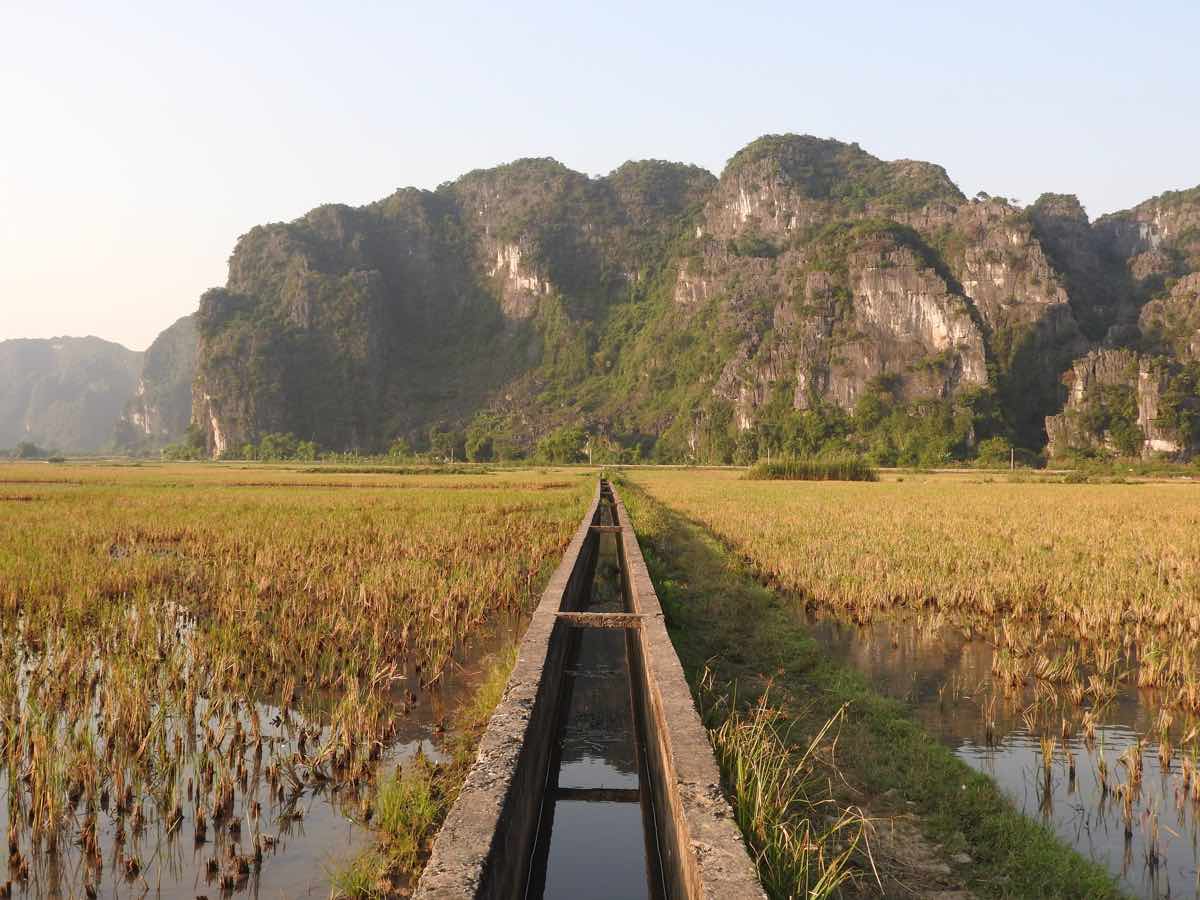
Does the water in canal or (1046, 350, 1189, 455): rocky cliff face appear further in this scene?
(1046, 350, 1189, 455): rocky cliff face

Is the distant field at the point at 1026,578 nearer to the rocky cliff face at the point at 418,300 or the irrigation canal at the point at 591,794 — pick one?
the irrigation canal at the point at 591,794

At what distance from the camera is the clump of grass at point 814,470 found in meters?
49.2

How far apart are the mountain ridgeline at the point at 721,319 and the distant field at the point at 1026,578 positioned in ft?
242

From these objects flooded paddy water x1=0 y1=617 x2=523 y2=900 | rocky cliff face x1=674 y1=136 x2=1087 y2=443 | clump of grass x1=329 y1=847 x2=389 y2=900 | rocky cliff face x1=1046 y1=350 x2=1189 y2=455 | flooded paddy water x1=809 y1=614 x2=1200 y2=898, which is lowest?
flooded paddy water x1=809 y1=614 x2=1200 y2=898

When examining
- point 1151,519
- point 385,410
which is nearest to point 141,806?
point 1151,519

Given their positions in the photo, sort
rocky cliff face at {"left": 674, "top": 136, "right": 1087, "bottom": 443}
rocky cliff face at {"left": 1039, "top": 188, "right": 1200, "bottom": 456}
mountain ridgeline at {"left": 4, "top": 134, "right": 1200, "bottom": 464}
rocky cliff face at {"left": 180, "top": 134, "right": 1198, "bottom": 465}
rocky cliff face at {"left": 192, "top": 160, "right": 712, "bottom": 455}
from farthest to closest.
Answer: rocky cliff face at {"left": 192, "top": 160, "right": 712, "bottom": 455} → rocky cliff face at {"left": 180, "top": 134, "right": 1198, "bottom": 465} → rocky cliff face at {"left": 674, "top": 136, "right": 1087, "bottom": 443} → mountain ridgeline at {"left": 4, "top": 134, "right": 1200, "bottom": 464} → rocky cliff face at {"left": 1039, "top": 188, "right": 1200, "bottom": 456}

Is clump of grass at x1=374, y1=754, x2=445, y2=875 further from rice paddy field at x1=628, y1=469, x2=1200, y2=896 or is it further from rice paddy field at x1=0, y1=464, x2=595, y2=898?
rice paddy field at x1=628, y1=469, x2=1200, y2=896

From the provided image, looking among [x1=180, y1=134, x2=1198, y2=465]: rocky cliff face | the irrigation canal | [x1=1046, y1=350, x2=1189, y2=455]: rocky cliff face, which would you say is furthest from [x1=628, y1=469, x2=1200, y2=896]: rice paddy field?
[x1=180, y1=134, x2=1198, y2=465]: rocky cliff face

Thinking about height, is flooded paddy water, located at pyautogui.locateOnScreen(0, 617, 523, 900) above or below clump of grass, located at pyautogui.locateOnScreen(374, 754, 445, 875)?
below

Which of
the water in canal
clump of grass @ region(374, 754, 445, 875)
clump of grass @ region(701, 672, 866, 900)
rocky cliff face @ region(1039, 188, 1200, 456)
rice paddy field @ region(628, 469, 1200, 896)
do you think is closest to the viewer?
clump of grass @ region(701, 672, 866, 900)

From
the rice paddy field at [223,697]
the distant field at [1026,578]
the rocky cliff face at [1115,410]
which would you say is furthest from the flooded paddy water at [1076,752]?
the rocky cliff face at [1115,410]

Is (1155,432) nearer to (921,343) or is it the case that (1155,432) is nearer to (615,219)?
(921,343)

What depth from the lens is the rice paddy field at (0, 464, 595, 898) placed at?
339 cm

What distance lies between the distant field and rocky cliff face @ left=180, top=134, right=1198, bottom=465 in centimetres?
9645
